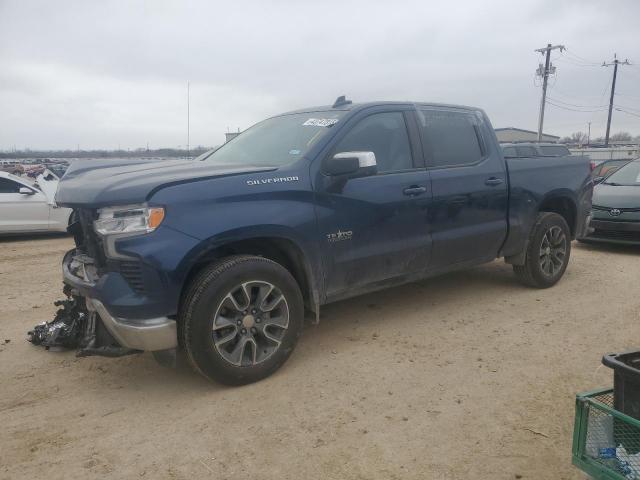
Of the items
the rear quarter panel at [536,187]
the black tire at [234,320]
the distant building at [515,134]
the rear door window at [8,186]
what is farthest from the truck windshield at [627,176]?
the distant building at [515,134]

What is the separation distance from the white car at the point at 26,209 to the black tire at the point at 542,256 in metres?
8.43

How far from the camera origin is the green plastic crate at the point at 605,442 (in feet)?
7.10

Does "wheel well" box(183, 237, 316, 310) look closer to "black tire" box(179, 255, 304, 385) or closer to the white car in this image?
"black tire" box(179, 255, 304, 385)

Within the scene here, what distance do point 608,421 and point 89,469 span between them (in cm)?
251

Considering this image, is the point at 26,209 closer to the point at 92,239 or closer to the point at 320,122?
the point at 92,239

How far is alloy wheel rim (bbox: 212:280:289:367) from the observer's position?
3.41 metres

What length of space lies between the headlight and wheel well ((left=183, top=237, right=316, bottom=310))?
1.31 feet

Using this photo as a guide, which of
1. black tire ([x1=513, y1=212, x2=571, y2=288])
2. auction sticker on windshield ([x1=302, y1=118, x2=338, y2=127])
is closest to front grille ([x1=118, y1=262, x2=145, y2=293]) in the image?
auction sticker on windshield ([x1=302, y1=118, x2=338, y2=127])

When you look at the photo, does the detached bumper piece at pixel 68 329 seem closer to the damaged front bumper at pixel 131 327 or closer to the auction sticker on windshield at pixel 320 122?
the damaged front bumper at pixel 131 327

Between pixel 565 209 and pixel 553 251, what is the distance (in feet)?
1.95

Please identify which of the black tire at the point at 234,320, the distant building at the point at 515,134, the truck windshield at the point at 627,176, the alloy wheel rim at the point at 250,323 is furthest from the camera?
the distant building at the point at 515,134

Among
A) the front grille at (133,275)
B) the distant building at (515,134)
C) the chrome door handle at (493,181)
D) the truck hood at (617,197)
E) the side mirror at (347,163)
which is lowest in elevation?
the front grille at (133,275)

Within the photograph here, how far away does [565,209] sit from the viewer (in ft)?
19.9

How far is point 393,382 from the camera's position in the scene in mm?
3594
